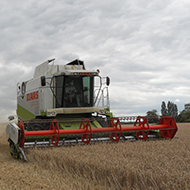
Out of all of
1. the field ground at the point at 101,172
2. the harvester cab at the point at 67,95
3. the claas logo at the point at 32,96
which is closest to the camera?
the field ground at the point at 101,172

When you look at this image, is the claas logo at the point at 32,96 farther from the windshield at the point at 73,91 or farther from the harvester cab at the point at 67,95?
the windshield at the point at 73,91

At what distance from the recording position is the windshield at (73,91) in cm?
802

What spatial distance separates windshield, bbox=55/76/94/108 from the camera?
8.02m

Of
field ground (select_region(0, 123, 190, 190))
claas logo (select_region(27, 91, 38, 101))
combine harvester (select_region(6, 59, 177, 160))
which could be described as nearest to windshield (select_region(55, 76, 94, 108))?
combine harvester (select_region(6, 59, 177, 160))

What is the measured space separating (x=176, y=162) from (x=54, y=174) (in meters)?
1.94

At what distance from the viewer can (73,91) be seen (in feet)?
26.7

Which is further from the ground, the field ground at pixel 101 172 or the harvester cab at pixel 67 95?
the harvester cab at pixel 67 95

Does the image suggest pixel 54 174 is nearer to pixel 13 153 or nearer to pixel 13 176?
pixel 13 176

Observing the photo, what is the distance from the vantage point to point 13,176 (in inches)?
167

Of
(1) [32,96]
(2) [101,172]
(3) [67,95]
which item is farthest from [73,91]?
(2) [101,172]

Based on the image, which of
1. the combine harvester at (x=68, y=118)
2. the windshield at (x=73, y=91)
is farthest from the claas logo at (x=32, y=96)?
the windshield at (x=73, y=91)

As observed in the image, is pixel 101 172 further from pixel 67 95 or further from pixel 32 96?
pixel 32 96

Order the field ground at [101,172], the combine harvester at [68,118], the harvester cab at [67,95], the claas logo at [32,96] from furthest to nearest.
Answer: the claas logo at [32,96] < the harvester cab at [67,95] < the combine harvester at [68,118] < the field ground at [101,172]

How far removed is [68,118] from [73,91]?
120 centimetres
